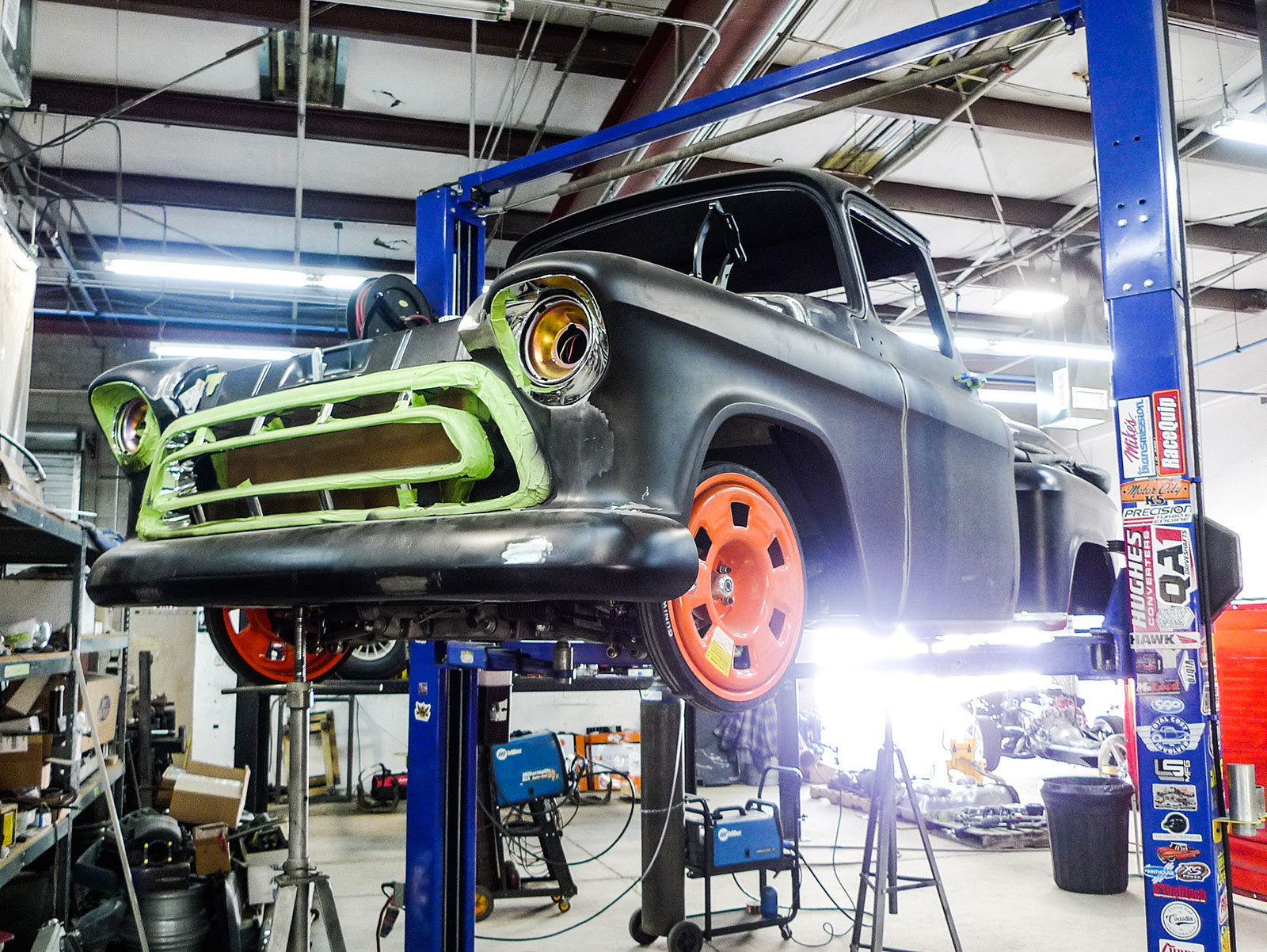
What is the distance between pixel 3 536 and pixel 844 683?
36.6ft

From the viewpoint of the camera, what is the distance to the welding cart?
613cm

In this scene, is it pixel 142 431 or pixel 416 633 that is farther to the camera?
pixel 416 633

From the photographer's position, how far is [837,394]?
8.53 feet

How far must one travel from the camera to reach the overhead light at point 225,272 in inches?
309

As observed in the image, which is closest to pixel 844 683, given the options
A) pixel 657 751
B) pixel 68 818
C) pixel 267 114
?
pixel 657 751

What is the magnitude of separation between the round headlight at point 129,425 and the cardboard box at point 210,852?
3.48 meters

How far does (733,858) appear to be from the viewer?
625cm

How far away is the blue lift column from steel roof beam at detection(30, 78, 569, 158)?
22.6ft

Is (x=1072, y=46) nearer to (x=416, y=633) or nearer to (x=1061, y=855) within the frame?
(x=1061, y=855)

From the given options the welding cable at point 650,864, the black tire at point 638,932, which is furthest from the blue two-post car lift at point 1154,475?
the black tire at point 638,932

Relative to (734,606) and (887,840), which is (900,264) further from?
(887,840)

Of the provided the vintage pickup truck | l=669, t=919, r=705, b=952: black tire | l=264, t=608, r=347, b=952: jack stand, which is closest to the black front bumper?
the vintage pickup truck

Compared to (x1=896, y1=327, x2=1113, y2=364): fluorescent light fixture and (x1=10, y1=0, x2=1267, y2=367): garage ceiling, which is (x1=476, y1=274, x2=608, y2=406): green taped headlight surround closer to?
(x1=10, y1=0, x2=1267, y2=367): garage ceiling

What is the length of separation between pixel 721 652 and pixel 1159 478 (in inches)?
52.3
